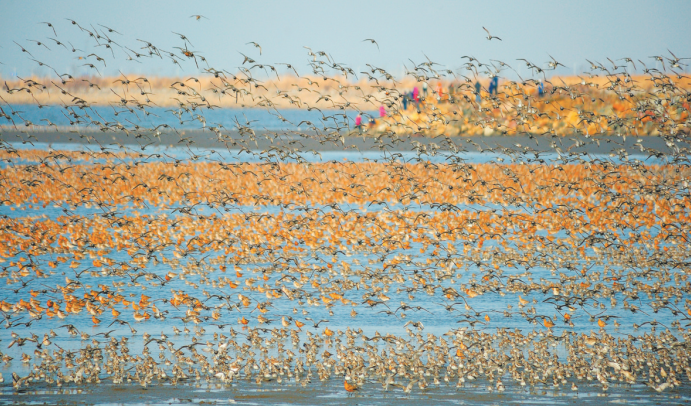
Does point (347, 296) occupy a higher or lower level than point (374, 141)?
lower

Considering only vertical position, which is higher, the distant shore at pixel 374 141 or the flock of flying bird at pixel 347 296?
the distant shore at pixel 374 141

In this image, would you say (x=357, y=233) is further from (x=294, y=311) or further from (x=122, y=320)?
(x=122, y=320)

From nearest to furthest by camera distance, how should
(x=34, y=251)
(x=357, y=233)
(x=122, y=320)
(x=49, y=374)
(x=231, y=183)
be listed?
(x=49, y=374)
(x=122, y=320)
(x=34, y=251)
(x=357, y=233)
(x=231, y=183)

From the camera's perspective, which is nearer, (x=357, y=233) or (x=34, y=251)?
(x=34, y=251)

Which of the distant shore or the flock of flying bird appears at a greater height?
the distant shore

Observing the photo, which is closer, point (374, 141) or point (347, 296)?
point (347, 296)

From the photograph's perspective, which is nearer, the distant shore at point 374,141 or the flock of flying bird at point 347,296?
the flock of flying bird at point 347,296

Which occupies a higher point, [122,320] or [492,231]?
[492,231]

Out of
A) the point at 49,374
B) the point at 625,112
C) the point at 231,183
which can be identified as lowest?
the point at 49,374

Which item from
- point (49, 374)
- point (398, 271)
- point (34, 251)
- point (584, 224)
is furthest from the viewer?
point (584, 224)

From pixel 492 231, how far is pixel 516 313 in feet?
19.2

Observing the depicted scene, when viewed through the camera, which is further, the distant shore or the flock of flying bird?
the distant shore

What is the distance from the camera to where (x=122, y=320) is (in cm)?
893

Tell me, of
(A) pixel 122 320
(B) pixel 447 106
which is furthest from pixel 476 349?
(B) pixel 447 106
